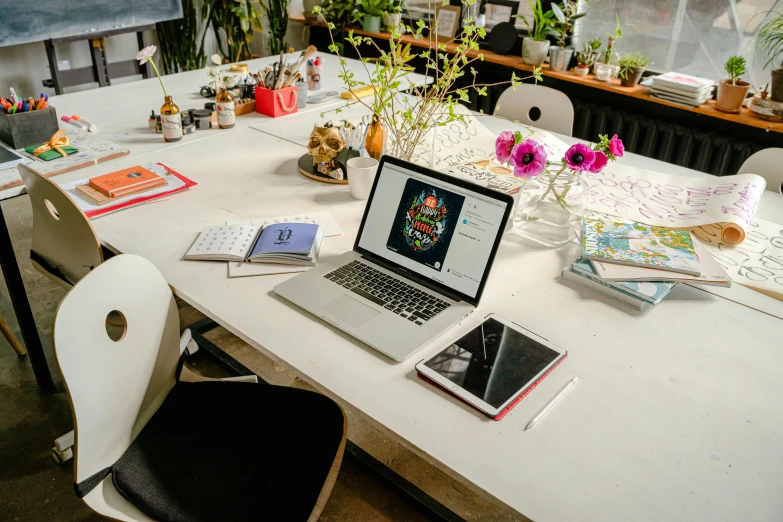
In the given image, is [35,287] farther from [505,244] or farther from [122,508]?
[505,244]

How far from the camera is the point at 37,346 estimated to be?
6.50 ft

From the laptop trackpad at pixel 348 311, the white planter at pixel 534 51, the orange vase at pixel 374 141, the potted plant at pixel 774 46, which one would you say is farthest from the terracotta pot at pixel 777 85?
the laptop trackpad at pixel 348 311

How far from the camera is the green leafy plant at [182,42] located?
4.03 meters

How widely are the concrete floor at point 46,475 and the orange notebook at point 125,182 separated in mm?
764

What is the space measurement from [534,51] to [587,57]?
29 cm

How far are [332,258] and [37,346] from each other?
1.20 meters

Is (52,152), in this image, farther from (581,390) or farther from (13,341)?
(581,390)

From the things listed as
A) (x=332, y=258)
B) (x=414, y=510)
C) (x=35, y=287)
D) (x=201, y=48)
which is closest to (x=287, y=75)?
(x=332, y=258)

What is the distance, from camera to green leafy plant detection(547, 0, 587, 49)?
10.8 ft

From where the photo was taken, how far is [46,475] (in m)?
1.79

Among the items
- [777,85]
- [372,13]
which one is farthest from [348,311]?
[372,13]

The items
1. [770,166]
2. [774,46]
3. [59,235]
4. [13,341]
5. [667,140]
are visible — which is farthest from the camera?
[667,140]

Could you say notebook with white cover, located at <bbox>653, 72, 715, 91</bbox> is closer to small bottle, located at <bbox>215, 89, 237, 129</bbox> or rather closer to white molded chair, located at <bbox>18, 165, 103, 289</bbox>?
small bottle, located at <bbox>215, 89, 237, 129</bbox>

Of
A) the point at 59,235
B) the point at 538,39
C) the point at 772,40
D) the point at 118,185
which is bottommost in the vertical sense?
the point at 59,235
